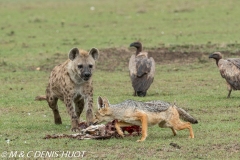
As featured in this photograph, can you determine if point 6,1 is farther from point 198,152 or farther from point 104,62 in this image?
point 198,152

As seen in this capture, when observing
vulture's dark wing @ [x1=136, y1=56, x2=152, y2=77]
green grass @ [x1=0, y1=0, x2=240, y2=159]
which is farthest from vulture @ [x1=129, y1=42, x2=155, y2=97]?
green grass @ [x1=0, y1=0, x2=240, y2=159]

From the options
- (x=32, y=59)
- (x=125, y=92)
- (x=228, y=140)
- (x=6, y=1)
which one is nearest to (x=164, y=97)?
(x=125, y=92)

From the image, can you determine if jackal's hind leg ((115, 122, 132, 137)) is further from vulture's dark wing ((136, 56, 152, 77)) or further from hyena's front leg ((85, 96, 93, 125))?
vulture's dark wing ((136, 56, 152, 77))

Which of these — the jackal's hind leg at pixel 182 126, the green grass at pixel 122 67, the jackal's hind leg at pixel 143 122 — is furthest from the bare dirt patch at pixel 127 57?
the jackal's hind leg at pixel 143 122

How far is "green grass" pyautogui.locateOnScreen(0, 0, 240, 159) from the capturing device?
8195 millimetres

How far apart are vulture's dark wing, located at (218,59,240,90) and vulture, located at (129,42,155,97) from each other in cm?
146

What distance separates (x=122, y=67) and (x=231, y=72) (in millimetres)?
4572

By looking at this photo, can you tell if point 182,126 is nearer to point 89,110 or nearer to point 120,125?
point 120,125

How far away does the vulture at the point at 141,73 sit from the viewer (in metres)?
13.2

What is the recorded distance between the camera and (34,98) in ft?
41.7

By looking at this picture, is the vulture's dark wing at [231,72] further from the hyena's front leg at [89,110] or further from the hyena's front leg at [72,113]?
the hyena's front leg at [72,113]

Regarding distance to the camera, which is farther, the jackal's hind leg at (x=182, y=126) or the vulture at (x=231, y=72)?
the vulture at (x=231, y=72)

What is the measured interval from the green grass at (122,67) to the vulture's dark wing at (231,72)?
388 mm

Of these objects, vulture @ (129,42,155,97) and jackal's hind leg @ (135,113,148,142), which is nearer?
jackal's hind leg @ (135,113,148,142)
